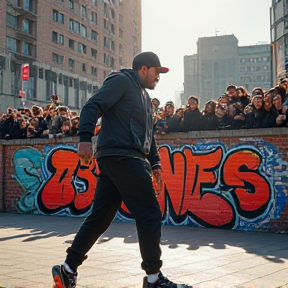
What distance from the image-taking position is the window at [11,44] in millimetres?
46938

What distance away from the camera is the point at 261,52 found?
122 metres

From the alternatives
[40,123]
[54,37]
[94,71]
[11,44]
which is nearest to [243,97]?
[40,123]

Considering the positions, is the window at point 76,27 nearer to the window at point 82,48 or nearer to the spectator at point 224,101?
the window at point 82,48

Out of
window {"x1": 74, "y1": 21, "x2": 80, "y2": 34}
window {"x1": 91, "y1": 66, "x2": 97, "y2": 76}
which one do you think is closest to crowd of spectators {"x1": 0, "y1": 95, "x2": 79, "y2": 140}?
window {"x1": 74, "y1": 21, "x2": 80, "y2": 34}

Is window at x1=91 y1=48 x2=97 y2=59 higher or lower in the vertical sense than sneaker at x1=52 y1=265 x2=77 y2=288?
higher

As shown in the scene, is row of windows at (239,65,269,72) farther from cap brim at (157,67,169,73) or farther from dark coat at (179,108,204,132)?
cap brim at (157,67,169,73)

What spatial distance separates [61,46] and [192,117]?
49.0 meters

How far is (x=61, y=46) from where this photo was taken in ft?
188

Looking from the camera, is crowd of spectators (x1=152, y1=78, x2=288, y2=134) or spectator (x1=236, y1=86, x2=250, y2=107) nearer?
crowd of spectators (x1=152, y1=78, x2=288, y2=134)

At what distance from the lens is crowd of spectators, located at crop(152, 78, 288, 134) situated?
969cm

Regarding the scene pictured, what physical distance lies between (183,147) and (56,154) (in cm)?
394

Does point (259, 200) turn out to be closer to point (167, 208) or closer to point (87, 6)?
point (167, 208)

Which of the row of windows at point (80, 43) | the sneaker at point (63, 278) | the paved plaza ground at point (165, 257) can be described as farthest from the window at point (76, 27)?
the sneaker at point (63, 278)

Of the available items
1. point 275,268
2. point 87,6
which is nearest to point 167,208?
point 275,268
